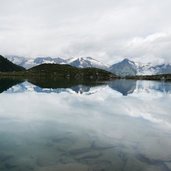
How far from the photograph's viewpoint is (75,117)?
54531mm

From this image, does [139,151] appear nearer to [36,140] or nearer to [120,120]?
[36,140]

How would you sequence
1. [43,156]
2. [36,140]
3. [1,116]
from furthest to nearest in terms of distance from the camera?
[1,116], [36,140], [43,156]

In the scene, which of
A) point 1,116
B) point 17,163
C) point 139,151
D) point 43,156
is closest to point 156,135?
point 139,151

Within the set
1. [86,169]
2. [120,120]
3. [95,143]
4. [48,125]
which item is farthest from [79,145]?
[120,120]

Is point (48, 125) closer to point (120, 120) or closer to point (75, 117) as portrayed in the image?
point (75, 117)

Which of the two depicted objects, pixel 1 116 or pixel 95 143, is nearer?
pixel 95 143

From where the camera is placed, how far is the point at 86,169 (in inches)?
1001

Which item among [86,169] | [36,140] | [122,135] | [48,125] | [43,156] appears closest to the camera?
[86,169]

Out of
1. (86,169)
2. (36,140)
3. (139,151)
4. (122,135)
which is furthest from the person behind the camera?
(122,135)

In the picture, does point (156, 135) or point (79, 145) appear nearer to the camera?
point (79, 145)

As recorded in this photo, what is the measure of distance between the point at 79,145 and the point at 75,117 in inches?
829

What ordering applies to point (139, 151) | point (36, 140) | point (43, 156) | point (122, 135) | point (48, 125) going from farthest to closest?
point (48, 125) → point (122, 135) → point (36, 140) → point (139, 151) → point (43, 156)

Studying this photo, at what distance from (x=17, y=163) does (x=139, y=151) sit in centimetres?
1276

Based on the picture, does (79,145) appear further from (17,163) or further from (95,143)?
(17,163)
